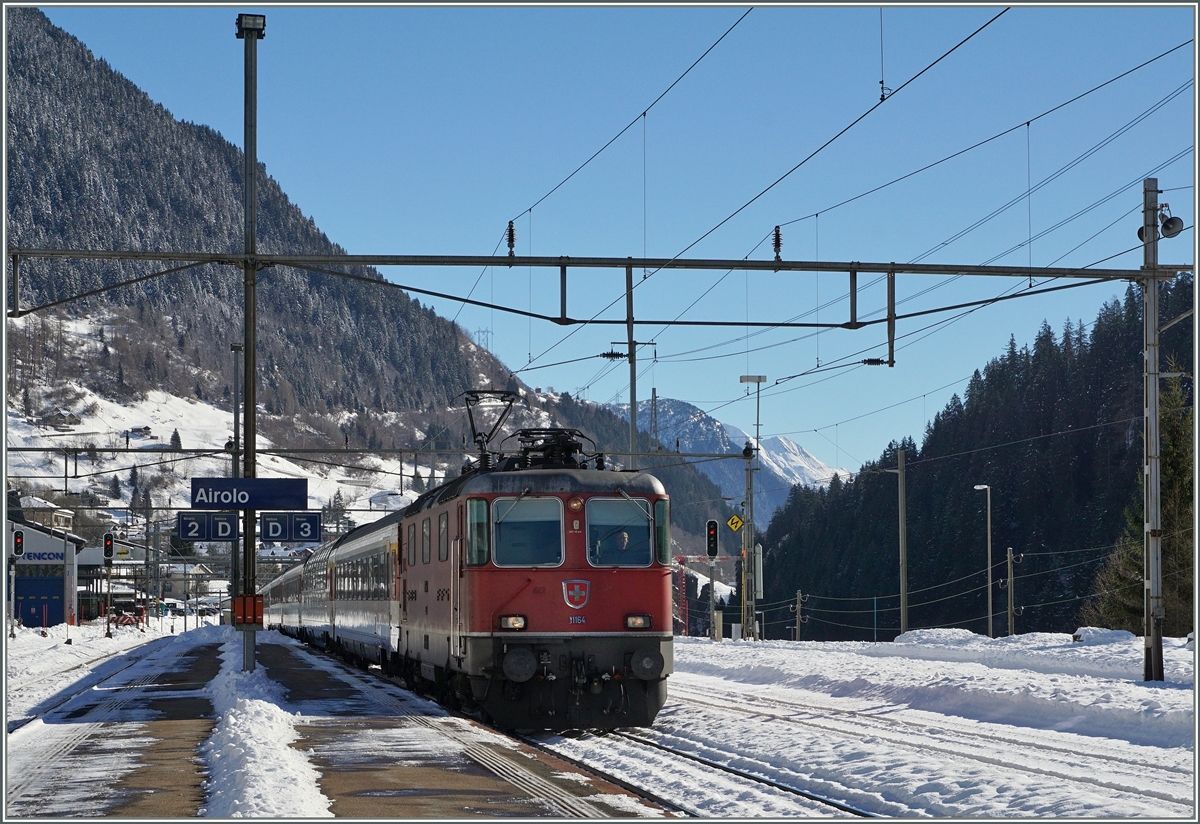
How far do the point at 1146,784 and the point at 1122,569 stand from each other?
152 ft

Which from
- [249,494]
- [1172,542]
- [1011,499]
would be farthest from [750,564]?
[1011,499]

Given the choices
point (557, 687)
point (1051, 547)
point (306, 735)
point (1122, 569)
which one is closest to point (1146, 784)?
point (557, 687)

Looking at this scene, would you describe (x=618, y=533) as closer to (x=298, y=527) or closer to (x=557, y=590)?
(x=557, y=590)

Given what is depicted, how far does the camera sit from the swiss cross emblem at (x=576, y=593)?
17.1 m

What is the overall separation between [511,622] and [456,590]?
1.39m

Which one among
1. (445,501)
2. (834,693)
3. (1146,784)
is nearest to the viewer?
A: (1146,784)

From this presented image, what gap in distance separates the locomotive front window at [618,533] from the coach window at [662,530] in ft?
0.42

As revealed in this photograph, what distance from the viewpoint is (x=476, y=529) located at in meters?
17.4

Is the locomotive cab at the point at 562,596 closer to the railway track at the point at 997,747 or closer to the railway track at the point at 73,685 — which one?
the railway track at the point at 997,747

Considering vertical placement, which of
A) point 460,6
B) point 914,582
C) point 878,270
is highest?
point 460,6

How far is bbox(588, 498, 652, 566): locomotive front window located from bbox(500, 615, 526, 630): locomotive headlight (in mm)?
1185

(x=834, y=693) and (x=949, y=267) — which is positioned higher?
(x=949, y=267)

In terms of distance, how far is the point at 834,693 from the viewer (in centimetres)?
2294

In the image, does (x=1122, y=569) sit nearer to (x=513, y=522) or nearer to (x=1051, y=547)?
(x=513, y=522)
